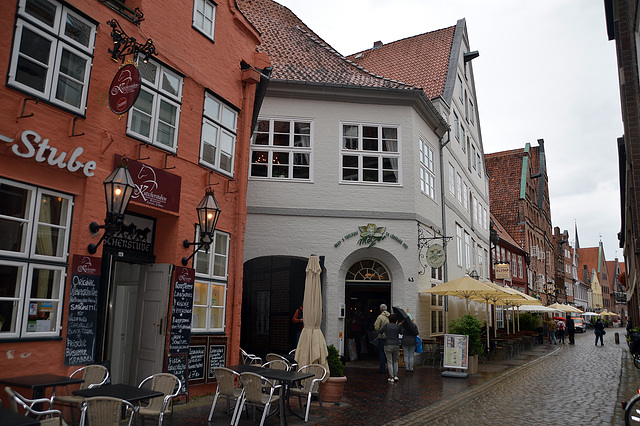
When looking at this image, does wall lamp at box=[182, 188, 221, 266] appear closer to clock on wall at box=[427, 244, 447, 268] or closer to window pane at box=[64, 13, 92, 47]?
window pane at box=[64, 13, 92, 47]

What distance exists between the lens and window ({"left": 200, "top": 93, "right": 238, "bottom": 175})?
1013 cm

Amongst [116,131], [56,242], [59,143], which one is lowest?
[56,242]

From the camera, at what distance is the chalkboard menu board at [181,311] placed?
8766 millimetres

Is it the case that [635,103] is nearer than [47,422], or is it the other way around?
[47,422]

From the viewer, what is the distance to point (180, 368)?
879cm

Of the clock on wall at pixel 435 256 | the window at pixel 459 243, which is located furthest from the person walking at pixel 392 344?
the window at pixel 459 243

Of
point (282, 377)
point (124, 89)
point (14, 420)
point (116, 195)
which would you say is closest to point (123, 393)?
point (14, 420)

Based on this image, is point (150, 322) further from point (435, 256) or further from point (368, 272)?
point (435, 256)

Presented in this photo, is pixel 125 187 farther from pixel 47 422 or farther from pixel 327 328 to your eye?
pixel 327 328

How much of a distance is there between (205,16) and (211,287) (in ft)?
18.3

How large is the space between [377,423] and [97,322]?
14.8ft

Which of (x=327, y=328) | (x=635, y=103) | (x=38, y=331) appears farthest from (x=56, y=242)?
(x=635, y=103)

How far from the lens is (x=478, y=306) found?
2555cm

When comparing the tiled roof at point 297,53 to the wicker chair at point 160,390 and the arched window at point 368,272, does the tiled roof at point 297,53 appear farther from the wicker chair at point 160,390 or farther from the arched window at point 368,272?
the wicker chair at point 160,390
